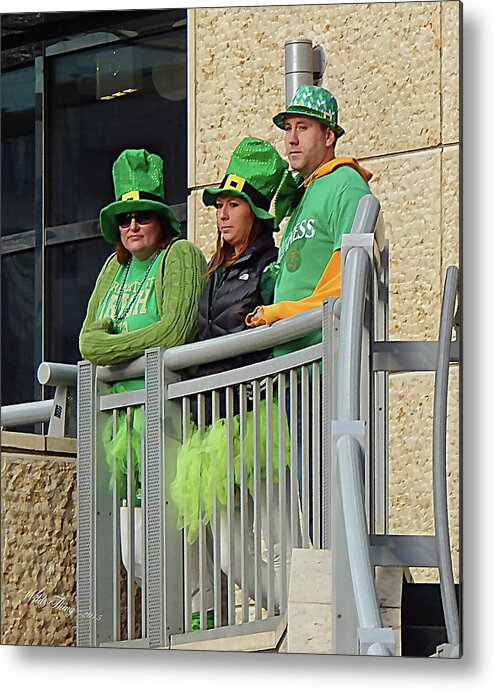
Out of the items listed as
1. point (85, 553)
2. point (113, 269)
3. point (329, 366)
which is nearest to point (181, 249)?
point (113, 269)

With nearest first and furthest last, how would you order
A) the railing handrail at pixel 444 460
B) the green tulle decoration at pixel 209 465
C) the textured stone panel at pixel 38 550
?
1. the railing handrail at pixel 444 460
2. the green tulle decoration at pixel 209 465
3. the textured stone panel at pixel 38 550

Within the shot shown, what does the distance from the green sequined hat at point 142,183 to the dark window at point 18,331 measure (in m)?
0.18

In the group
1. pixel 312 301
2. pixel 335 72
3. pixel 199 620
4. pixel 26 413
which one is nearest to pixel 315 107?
pixel 335 72

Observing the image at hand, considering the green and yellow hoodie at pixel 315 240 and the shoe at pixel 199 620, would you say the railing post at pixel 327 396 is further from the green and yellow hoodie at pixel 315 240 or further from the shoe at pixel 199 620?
the shoe at pixel 199 620

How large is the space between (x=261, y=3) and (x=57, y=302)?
1.80 feet

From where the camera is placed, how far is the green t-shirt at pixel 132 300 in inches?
93.4

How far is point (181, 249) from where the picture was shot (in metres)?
2.36

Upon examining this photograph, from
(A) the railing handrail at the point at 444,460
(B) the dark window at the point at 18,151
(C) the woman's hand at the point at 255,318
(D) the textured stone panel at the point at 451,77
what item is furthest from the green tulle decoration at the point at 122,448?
(D) the textured stone panel at the point at 451,77

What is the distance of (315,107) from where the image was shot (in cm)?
231

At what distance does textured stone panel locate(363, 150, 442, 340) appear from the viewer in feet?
7.34

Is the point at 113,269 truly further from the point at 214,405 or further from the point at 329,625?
the point at 329,625

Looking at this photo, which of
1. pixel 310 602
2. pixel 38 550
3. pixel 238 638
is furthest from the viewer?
pixel 38 550

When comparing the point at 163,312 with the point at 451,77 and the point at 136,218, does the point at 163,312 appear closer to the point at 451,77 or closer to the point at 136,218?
the point at 136,218

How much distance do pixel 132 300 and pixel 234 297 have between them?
6.6 inches
